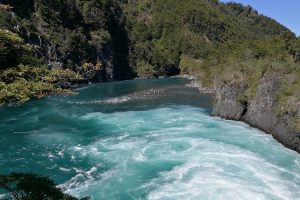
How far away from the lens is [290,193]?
2500 centimetres

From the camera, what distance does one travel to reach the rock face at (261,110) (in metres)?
37.0

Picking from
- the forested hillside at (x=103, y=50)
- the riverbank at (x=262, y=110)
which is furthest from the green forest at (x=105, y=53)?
the riverbank at (x=262, y=110)

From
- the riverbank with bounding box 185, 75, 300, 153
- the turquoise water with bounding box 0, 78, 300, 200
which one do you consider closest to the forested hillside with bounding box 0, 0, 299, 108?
the riverbank with bounding box 185, 75, 300, 153

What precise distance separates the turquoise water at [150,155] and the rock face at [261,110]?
44.9 inches

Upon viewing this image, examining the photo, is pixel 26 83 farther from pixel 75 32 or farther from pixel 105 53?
pixel 105 53

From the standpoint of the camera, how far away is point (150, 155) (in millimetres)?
34312

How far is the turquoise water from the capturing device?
86.1ft

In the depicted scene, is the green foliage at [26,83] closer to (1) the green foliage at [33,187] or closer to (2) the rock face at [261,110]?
(1) the green foliage at [33,187]

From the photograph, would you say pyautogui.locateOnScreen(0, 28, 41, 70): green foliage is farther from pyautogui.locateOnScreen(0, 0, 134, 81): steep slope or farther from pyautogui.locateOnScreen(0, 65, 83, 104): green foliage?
pyautogui.locateOnScreen(0, 0, 134, 81): steep slope

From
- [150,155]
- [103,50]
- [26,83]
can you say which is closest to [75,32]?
[103,50]

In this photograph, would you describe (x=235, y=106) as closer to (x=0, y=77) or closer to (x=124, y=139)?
(x=124, y=139)

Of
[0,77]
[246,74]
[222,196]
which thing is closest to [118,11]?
[246,74]

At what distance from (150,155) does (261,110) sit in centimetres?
1713

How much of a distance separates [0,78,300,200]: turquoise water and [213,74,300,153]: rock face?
114cm
